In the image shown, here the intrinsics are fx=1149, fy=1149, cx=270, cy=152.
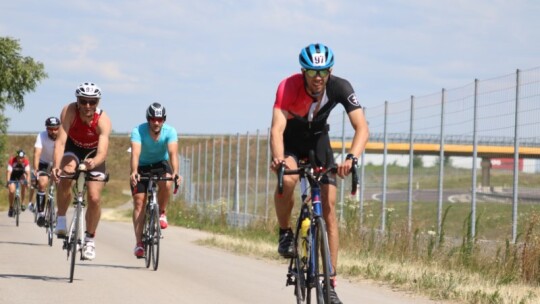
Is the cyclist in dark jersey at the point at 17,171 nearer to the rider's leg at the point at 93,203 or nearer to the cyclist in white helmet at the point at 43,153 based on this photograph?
the cyclist in white helmet at the point at 43,153

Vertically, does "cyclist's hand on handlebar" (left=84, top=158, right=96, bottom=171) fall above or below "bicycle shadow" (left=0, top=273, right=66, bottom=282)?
above

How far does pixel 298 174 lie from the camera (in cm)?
880

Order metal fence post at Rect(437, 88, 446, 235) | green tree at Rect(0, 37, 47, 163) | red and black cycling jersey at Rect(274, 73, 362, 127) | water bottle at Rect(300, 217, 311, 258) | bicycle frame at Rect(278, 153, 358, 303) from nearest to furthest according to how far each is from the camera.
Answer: bicycle frame at Rect(278, 153, 358, 303)
water bottle at Rect(300, 217, 311, 258)
red and black cycling jersey at Rect(274, 73, 362, 127)
metal fence post at Rect(437, 88, 446, 235)
green tree at Rect(0, 37, 47, 163)

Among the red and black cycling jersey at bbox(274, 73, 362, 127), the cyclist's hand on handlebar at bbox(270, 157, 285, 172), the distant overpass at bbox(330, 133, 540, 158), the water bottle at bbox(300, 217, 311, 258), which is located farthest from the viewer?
the distant overpass at bbox(330, 133, 540, 158)

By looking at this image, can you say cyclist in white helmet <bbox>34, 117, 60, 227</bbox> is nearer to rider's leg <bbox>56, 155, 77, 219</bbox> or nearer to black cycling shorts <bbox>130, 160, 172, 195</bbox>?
black cycling shorts <bbox>130, 160, 172, 195</bbox>

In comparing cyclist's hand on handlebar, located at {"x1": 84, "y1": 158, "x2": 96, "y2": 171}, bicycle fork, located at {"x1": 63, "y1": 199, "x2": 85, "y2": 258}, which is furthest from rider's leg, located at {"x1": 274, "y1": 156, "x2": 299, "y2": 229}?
bicycle fork, located at {"x1": 63, "y1": 199, "x2": 85, "y2": 258}

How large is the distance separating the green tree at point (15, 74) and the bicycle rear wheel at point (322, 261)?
5068 cm

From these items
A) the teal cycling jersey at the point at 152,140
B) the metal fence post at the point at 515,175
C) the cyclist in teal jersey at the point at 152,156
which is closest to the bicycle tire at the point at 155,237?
the cyclist in teal jersey at the point at 152,156

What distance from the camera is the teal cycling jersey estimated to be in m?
14.7

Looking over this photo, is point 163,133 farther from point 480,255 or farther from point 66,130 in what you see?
point 480,255

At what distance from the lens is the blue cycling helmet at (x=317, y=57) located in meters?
8.91

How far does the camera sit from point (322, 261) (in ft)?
27.5

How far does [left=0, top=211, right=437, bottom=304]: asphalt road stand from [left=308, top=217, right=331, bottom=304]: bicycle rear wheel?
250cm

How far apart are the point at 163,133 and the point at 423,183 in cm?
1365
